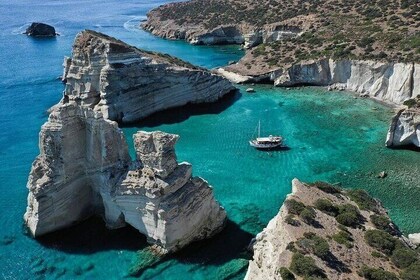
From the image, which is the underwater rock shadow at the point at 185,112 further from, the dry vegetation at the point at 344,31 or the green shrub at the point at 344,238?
the green shrub at the point at 344,238

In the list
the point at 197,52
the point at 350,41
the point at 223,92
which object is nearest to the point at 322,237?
the point at 223,92

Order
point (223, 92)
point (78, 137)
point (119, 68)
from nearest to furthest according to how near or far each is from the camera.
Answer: point (78, 137) → point (119, 68) → point (223, 92)

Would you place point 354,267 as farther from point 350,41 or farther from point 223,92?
point 350,41

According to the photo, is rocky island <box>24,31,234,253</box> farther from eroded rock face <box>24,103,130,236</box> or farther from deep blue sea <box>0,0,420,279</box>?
deep blue sea <box>0,0,420,279</box>

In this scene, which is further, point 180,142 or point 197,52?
point 197,52

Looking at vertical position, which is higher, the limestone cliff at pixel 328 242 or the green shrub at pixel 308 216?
the green shrub at pixel 308 216

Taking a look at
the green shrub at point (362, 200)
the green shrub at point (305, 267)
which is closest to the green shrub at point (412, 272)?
the green shrub at point (305, 267)

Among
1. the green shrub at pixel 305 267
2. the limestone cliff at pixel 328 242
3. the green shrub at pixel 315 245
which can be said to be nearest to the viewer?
the green shrub at pixel 305 267
